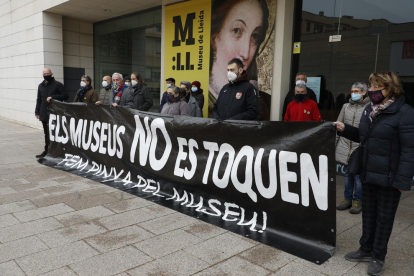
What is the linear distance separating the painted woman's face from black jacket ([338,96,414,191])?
4743mm

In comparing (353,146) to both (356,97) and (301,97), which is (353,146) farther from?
(301,97)

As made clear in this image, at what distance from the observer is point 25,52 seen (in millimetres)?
13828

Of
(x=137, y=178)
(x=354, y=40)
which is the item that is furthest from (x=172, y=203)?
(x=354, y=40)

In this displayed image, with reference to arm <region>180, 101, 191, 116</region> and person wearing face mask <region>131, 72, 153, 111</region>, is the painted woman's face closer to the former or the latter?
person wearing face mask <region>131, 72, 153, 111</region>

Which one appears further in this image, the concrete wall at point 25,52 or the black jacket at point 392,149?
the concrete wall at point 25,52

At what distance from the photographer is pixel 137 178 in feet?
18.0

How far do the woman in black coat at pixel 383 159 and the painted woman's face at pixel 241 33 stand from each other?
15.1 ft

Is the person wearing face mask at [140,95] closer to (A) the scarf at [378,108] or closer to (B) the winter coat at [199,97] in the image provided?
(B) the winter coat at [199,97]

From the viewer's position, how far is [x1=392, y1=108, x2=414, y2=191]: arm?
2.82 m

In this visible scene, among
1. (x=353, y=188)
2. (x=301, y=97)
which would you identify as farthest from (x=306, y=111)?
(x=353, y=188)

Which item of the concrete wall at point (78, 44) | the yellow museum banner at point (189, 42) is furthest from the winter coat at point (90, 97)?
the concrete wall at point (78, 44)

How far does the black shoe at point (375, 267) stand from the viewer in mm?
2977

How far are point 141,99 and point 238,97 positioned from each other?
304cm

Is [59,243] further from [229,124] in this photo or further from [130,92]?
[130,92]
